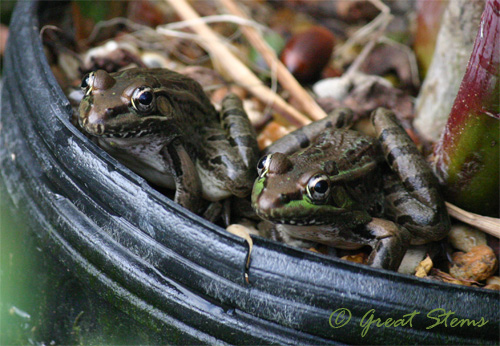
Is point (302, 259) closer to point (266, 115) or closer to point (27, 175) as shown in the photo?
point (27, 175)

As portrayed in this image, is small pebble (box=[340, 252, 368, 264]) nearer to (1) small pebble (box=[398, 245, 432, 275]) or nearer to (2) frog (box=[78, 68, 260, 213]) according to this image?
(1) small pebble (box=[398, 245, 432, 275])

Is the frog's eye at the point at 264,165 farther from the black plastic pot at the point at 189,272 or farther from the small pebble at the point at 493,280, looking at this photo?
the small pebble at the point at 493,280

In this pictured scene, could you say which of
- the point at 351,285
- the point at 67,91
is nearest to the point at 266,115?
the point at 67,91

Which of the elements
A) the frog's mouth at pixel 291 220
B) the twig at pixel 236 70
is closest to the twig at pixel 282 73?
the twig at pixel 236 70

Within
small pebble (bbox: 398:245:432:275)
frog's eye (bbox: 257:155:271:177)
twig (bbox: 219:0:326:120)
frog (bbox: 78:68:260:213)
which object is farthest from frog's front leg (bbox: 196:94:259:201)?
small pebble (bbox: 398:245:432:275)

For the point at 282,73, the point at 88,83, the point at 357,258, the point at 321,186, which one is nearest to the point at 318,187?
the point at 321,186

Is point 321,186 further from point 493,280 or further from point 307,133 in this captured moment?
point 493,280
